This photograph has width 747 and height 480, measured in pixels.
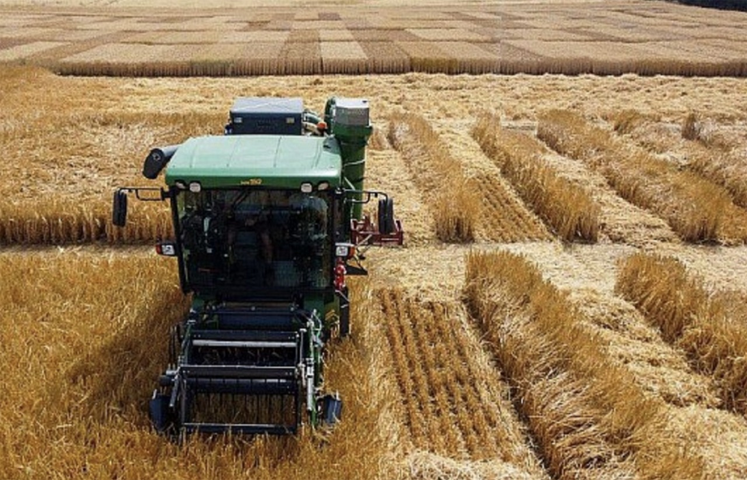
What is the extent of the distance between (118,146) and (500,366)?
10.7m

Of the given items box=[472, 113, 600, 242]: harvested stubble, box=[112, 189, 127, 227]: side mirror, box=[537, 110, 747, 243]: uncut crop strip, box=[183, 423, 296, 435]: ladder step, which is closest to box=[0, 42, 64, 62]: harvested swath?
box=[472, 113, 600, 242]: harvested stubble

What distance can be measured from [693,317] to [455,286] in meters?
3.05

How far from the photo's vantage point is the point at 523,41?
1243 inches

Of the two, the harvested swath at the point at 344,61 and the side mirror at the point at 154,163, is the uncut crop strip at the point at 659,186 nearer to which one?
the side mirror at the point at 154,163

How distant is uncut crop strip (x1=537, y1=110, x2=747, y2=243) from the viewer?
1099 centimetres

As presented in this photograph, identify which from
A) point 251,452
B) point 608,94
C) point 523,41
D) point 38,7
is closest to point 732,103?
point 608,94

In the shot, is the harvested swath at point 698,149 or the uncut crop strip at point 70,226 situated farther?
the harvested swath at point 698,149

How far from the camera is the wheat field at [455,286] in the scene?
5473 millimetres

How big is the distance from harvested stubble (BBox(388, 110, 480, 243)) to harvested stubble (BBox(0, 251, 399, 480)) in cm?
322

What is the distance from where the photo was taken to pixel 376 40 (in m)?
31.4

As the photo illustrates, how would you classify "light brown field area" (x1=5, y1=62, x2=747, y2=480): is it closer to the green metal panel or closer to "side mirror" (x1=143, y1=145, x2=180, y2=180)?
"side mirror" (x1=143, y1=145, x2=180, y2=180)

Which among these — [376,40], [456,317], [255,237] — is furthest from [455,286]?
[376,40]

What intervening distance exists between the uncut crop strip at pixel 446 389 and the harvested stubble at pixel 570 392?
0.27 meters

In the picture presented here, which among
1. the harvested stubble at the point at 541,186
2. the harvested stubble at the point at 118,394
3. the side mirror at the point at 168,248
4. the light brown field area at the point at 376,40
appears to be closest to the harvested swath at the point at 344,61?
the light brown field area at the point at 376,40
